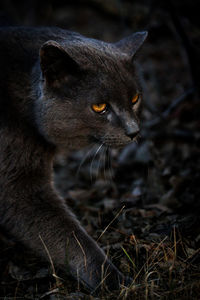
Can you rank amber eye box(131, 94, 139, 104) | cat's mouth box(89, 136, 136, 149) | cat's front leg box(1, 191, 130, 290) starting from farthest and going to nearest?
amber eye box(131, 94, 139, 104), cat's mouth box(89, 136, 136, 149), cat's front leg box(1, 191, 130, 290)

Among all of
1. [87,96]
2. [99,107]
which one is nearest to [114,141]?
[99,107]

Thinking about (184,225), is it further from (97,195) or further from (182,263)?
(97,195)

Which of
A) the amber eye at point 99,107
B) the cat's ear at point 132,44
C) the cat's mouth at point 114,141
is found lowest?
the cat's mouth at point 114,141

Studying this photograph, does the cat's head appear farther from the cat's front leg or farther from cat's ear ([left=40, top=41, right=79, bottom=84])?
the cat's front leg

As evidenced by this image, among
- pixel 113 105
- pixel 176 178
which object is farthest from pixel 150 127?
pixel 113 105

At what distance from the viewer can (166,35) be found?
756cm

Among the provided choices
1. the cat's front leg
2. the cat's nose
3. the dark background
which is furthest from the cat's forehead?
the cat's front leg

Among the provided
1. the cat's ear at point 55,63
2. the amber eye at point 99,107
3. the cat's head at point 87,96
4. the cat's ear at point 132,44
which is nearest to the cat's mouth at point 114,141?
the cat's head at point 87,96

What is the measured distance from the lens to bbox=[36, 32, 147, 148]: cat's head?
254 cm

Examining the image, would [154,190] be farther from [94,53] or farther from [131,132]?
[94,53]

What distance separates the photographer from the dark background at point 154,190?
2283 mm

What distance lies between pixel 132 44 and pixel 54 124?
992mm

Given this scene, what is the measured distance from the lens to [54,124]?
108 inches

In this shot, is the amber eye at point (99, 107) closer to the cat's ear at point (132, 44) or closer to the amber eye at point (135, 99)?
the amber eye at point (135, 99)
